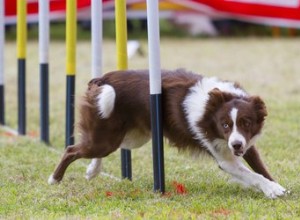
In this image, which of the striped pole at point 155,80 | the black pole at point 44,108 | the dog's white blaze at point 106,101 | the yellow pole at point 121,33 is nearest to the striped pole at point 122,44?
the yellow pole at point 121,33

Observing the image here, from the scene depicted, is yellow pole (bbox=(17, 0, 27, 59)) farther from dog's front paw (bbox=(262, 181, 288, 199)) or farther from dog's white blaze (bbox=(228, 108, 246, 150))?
dog's front paw (bbox=(262, 181, 288, 199))

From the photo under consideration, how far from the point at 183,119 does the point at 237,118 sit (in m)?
0.46

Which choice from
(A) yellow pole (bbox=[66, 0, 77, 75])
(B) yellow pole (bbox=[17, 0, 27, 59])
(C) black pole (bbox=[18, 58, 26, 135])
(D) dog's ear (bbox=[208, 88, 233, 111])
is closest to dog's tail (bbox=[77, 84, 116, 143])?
(D) dog's ear (bbox=[208, 88, 233, 111])

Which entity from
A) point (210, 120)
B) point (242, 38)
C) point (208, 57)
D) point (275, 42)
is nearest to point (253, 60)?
point (208, 57)

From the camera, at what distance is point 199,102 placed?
5758mm

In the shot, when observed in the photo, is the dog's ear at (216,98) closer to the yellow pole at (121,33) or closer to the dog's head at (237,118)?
the dog's head at (237,118)

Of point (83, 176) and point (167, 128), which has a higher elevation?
point (167, 128)

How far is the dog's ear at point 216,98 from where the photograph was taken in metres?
5.65

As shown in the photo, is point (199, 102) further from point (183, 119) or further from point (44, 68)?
point (44, 68)

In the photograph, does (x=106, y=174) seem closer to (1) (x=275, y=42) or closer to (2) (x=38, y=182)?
(2) (x=38, y=182)

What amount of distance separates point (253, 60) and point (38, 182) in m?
10.6

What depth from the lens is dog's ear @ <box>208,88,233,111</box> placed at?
5648mm

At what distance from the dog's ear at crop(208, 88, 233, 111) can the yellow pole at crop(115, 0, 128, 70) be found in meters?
1.15

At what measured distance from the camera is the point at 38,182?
6.51m
